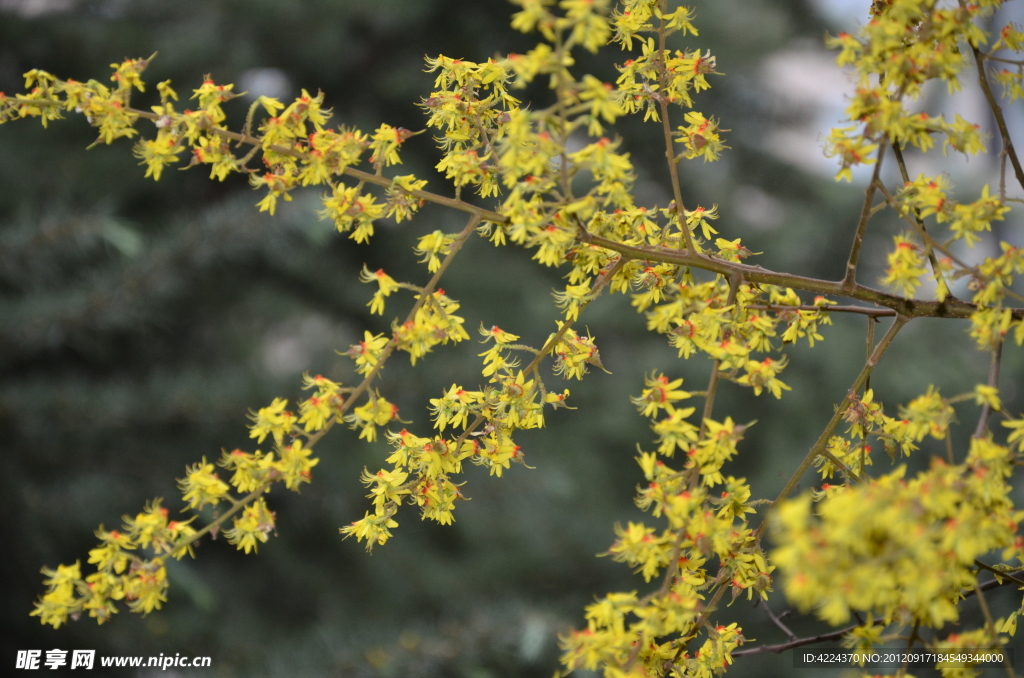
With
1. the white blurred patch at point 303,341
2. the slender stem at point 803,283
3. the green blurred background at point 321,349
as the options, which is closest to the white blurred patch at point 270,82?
the green blurred background at point 321,349

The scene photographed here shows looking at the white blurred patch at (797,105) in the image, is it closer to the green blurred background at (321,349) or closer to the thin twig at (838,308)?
the green blurred background at (321,349)

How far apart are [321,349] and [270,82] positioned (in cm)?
53

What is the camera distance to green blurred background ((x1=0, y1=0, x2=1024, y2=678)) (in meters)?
1.16

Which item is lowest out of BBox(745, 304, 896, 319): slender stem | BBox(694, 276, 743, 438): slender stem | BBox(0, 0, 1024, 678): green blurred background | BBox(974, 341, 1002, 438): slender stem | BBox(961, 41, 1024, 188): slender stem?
BBox(974, 341, 1002, 438): slender stem

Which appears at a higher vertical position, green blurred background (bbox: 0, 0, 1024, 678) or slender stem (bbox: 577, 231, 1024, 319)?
green blurred background (bbox: 0, 0, 1024, 678)

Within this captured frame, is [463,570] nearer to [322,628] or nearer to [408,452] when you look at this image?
[322,628]

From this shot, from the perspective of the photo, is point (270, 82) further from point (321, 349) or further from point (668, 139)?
point (668, 139)

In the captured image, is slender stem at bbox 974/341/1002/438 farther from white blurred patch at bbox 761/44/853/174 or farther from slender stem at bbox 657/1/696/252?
white blurred patch at bbox 761/44/853/174

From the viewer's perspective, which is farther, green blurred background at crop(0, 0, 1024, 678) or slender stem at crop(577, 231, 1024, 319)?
green blurred background at crop(0, 0, 1024, 678)

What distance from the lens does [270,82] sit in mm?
1547

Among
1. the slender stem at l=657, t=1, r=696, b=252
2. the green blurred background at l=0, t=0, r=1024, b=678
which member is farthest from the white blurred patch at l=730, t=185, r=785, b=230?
the slender stem at l=657, t=1, r=696, b=252

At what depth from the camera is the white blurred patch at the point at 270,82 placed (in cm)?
150

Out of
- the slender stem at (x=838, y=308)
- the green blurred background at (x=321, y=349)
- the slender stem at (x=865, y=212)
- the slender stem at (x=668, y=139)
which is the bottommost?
the slender stem at (x=838, y=308)

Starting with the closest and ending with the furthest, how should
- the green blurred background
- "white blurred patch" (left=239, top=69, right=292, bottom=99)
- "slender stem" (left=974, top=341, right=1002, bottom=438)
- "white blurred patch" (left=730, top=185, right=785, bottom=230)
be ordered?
"slender stem" (left=974, top=341, right=1002, bottom=438) → the green blurred background → "white blurred patch" (left=239, top=69, right=292, bottom=99) → "white blurred patch" (left=730, top=185, right=785, bottom=230)
